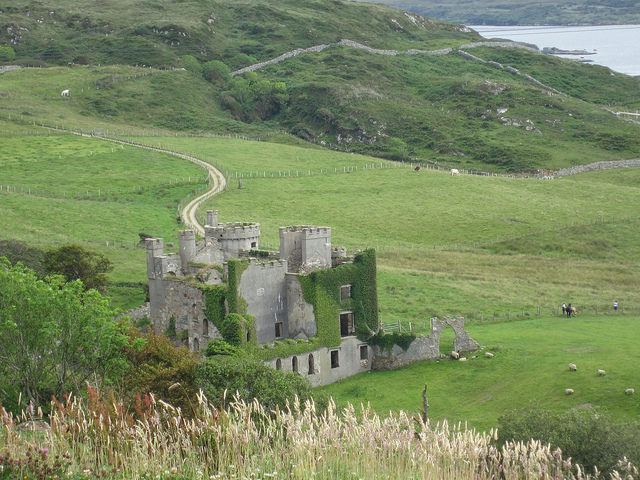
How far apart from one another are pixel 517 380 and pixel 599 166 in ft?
438

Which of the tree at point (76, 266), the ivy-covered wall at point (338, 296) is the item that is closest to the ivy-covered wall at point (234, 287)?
the ivy-covered wall at point (338, 296)

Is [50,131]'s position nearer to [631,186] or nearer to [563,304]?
[631,186]

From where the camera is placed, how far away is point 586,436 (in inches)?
1401

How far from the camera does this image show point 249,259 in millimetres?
62344

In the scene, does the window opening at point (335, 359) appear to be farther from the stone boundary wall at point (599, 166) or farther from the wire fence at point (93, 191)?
the stone boundary wall at point (599, 166)

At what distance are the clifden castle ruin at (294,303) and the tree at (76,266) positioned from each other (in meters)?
8.97

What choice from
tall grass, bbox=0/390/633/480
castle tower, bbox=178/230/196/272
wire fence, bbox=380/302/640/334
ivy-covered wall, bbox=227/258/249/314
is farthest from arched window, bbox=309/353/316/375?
tall grass, bbox=0/390/633/480

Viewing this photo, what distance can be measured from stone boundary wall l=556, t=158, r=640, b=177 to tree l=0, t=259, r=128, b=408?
14151cm

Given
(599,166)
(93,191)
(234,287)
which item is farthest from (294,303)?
(599,166)

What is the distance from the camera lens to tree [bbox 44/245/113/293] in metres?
73.9

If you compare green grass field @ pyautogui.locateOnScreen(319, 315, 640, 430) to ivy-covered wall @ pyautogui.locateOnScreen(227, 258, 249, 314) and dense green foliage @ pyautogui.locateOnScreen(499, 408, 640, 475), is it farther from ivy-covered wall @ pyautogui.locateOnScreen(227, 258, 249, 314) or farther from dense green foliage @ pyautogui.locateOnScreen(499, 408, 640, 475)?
dense green foliage @ pyautogui.locateOnScreen(499, 408, 640, 475)

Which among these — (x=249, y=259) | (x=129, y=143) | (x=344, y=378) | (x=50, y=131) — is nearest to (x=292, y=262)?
(x=249, y=259)

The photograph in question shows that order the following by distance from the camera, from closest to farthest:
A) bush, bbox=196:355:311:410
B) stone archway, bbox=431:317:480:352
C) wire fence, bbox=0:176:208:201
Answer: bush, bbox=196:355:311:410
stone archway, bbox=431:317:480:352
wire fence, bbox=0:176:208:201

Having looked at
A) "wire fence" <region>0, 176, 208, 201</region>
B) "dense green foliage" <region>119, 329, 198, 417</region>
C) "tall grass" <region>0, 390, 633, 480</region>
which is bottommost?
"dense green foliage" <region>119, 329, 198, 417</region>
